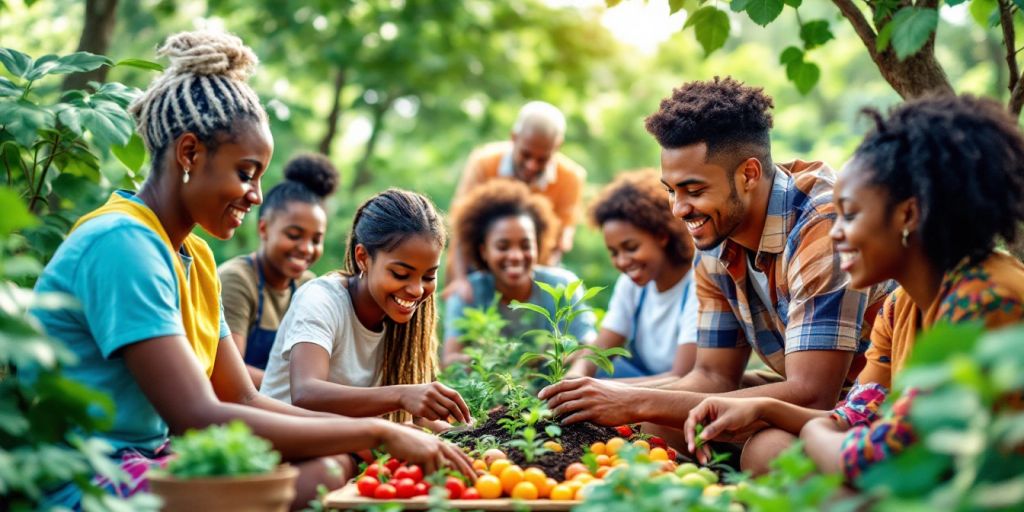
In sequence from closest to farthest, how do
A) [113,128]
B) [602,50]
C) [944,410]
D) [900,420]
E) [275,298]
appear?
[944,410] → [900,420] → [113,128] → [275,298] → [602,50]

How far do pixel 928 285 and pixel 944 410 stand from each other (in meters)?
1.08

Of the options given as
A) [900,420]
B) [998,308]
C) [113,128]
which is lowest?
[900,420]

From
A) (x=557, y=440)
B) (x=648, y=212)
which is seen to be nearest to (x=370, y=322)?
(x=557, y=440)

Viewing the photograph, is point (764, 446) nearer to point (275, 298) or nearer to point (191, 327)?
point (191, 327)

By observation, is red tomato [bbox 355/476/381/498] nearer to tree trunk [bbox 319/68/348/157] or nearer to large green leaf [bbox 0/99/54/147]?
large green leaf [bbox 0/99/54/147]

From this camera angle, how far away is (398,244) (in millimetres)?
3818

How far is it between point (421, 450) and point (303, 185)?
2989 millimetres

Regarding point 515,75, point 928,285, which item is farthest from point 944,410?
point 515,75

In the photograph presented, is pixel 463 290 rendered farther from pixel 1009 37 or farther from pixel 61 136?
pixel 1009 37

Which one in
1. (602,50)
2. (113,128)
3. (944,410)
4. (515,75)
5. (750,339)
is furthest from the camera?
(602,50)

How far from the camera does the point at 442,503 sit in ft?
8.03

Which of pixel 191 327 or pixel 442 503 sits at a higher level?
pixel 191 327

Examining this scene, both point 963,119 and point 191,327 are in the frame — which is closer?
point 963,119

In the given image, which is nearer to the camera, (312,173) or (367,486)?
(367,486)
